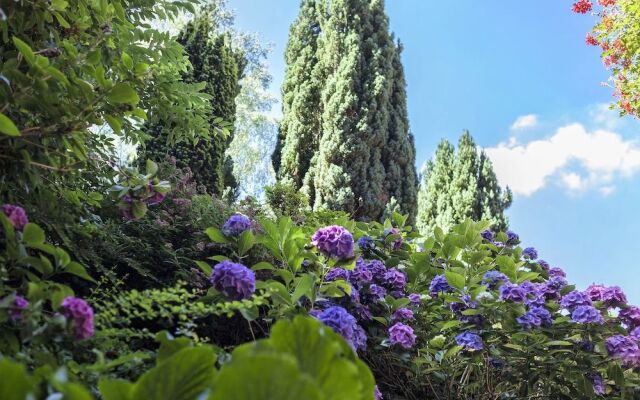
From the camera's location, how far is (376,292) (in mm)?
2357

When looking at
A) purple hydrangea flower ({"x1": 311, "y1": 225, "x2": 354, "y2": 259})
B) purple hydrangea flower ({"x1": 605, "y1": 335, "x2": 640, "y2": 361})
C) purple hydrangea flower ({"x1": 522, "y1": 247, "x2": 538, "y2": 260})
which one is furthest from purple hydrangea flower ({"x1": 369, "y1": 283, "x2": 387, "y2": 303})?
purple hydrangea flower ({"x1": 522, "y1": 247, "x2": 538, "y2": 260})

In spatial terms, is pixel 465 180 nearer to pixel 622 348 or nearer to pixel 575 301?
pixel 575 301

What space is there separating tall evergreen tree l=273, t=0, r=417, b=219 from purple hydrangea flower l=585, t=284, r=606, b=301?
6750 mm

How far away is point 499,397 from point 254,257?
1416 mm

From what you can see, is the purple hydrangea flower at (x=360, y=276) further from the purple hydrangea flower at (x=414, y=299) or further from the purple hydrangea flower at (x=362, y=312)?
the purple hydrangea flower at (x=414, y=299)

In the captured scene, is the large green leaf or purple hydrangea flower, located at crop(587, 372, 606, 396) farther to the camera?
purple hydrangea flower, located at crop(587, 372, 606, 396)

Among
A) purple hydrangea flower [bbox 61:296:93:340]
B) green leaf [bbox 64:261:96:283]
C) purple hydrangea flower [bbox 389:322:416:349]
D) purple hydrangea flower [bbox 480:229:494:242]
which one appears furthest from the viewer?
purple hydrangea flower [bbox 480:229:494:242]

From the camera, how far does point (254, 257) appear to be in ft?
8.68

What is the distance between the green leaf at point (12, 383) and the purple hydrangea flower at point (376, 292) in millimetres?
1964

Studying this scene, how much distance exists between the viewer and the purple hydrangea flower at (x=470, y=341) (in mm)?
2197

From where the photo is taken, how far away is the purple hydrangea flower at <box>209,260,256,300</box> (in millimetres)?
1578

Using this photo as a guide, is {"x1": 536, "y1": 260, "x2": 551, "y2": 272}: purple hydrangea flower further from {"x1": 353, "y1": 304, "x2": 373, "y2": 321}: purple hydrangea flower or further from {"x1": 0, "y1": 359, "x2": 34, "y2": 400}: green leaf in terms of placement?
{"x1": 0, "y1": 359, "x2": 34, "y2": 400}: green leaf

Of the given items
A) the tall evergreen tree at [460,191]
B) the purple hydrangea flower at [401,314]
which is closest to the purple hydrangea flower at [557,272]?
the purple hydrangea flower at [401,314]

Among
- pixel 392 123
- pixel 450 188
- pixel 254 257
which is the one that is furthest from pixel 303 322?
pixel 450 188
